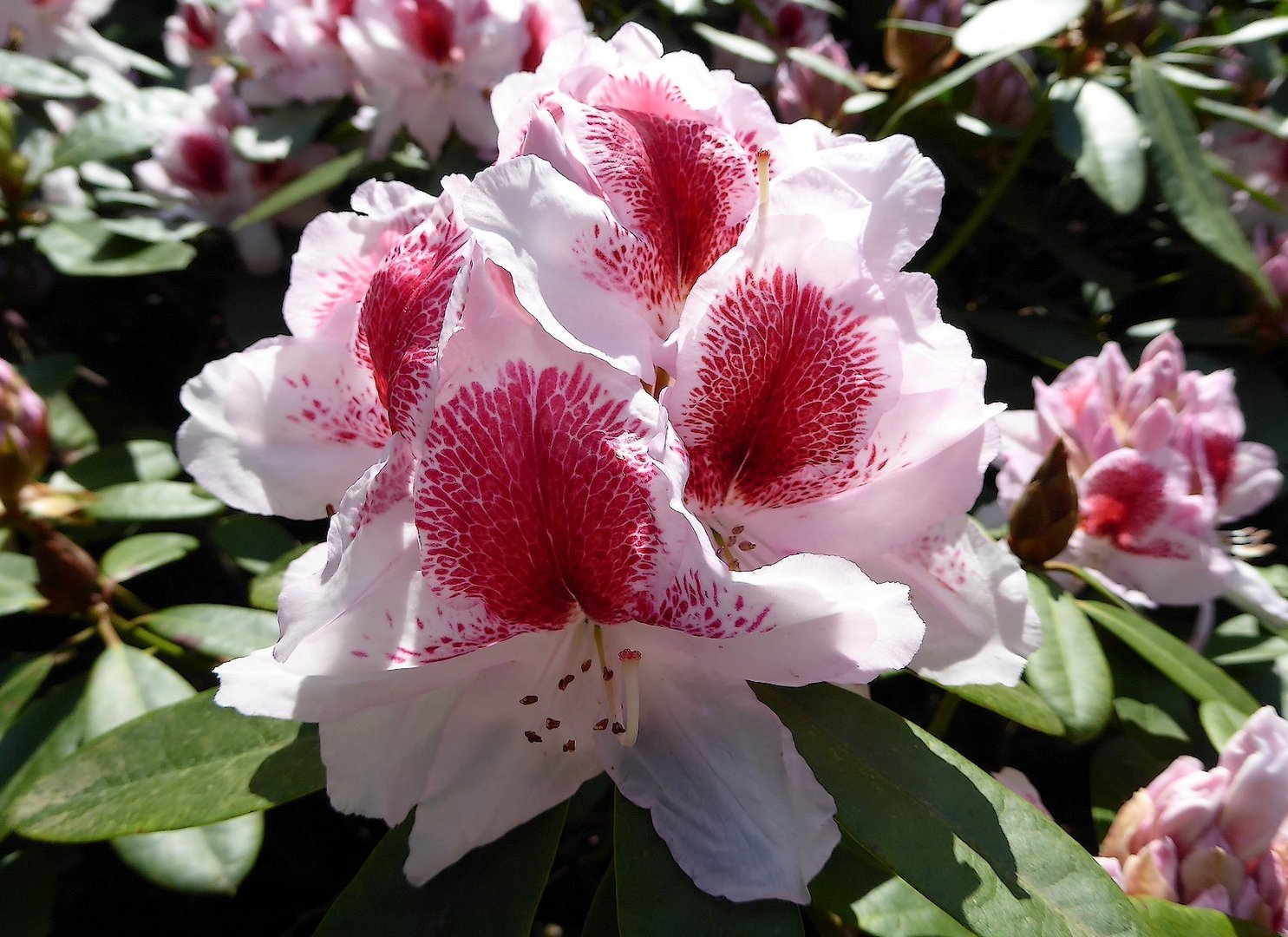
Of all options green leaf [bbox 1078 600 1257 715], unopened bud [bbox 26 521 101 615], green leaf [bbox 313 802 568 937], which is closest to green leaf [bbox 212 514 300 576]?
unopened bud [bbox 26 521 101 615]

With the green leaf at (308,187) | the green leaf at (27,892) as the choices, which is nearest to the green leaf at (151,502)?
the green leaf at (27,892)

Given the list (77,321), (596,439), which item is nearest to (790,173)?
(596,439)

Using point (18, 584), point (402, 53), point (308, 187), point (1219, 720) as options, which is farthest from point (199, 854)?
point (402, 53)

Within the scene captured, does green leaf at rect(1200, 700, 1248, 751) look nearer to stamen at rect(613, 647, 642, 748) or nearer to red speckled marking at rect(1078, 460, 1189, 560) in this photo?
red speckled marking at rect(1078, 460, 1189, 560)

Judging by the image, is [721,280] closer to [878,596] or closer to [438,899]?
[878,596]

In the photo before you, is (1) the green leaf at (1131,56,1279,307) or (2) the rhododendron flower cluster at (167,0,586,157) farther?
(2) the rhododendron flower cluster at (167,0,586,157)

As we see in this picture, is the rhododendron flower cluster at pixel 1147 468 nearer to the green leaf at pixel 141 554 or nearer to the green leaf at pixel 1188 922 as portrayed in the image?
the green leaf at pixel 1188 922

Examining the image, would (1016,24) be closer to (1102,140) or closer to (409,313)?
(1102,140)
